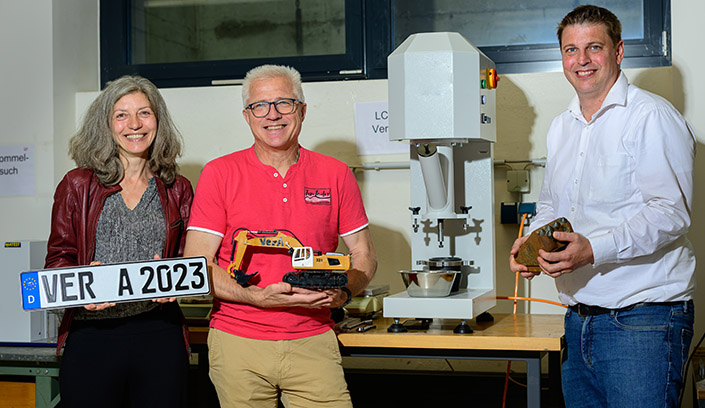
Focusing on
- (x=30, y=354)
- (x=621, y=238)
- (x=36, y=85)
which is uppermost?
(x=36, y=85)

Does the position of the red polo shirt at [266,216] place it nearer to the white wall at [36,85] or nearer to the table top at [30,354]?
the table top at [30,354]

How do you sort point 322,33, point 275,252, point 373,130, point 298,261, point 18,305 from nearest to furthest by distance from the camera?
point 298,261, point 275,252, point 18,305, point 373,130, point 322,33

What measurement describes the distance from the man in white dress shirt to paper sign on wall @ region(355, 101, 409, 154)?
1203 millimetres

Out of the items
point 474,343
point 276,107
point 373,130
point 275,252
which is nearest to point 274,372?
point 275,252

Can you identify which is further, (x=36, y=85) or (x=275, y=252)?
(x=36, y=85)

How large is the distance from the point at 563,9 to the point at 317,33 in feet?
3.63

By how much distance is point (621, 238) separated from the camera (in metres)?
1.82

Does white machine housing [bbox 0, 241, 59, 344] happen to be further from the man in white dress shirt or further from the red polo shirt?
the man in white dress shirt

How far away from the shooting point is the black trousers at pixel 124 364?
2.02 m

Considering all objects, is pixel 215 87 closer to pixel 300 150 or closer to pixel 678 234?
pixel 300 150

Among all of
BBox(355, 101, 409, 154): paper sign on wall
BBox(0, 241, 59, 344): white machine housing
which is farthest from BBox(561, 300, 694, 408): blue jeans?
BBox(0, 241, 59, 344): white machine housing

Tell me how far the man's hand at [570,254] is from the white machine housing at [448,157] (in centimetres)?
44

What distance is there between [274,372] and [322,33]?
6.38 feet

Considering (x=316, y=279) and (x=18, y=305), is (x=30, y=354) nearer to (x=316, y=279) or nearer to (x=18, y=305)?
(x=18, y=305)
